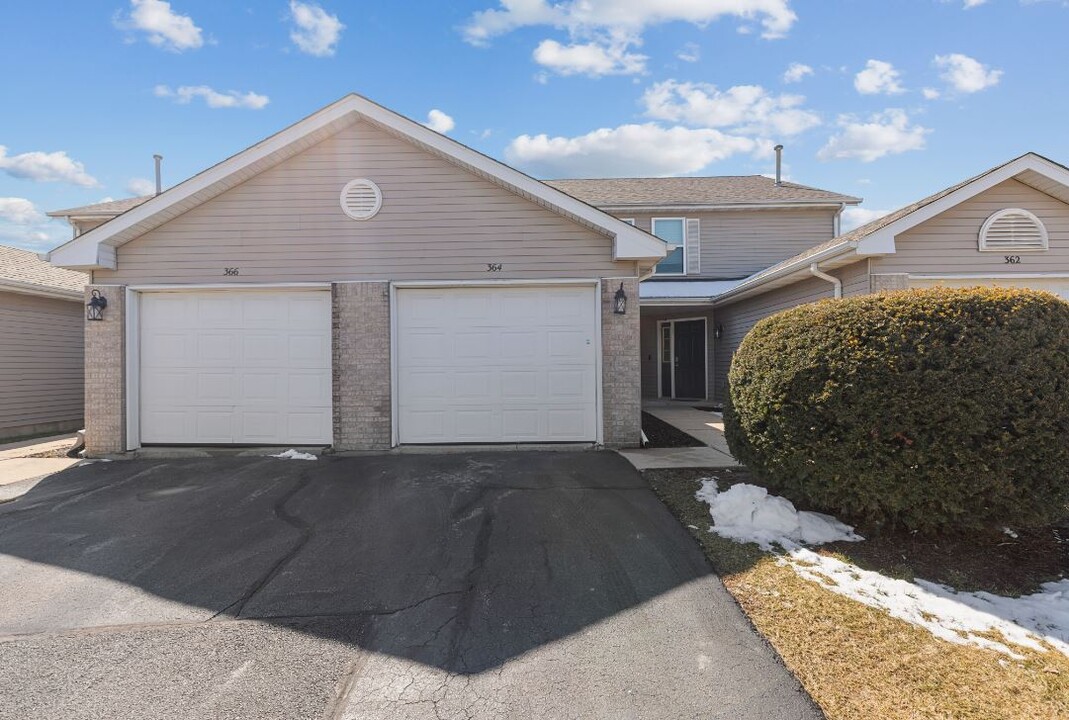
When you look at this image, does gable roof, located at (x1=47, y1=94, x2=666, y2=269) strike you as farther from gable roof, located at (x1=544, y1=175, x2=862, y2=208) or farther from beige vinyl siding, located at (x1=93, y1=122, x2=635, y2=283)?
gable roof, located at (x1=544, y1=175, x2=862, y2=208)

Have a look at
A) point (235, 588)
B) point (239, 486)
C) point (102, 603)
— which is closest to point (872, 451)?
point (235, 588)

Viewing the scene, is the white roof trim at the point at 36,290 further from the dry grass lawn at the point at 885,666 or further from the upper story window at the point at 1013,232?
the upper story window at the point at 1013,232

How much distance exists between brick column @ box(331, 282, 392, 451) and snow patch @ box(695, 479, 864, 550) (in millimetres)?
4894

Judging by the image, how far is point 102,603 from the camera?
3.44 meters

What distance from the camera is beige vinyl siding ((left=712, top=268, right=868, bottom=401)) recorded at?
8914mm

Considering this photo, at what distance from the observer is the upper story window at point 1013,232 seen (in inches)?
316

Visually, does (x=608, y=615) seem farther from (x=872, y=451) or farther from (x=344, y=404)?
(x=344, y=404)

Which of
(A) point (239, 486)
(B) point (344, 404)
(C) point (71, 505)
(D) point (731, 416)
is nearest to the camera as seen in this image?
(D) point (731, 416)

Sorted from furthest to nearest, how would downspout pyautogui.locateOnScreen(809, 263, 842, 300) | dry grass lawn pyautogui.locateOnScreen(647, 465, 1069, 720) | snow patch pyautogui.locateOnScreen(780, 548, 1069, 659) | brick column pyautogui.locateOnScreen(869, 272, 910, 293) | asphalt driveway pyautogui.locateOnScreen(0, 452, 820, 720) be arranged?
downspout pyautogui.locateOnScreen(809, 263, 842, 300) → brick column pyautogui.locateOnScreen(869, 272, 910, 293) → snow patch pyautogui.locateOnScreen(780, 548, 1069, 659) → asphalt driveway pyautogui.locateOnScreen(0, 452, 820, 720) → dry grass lawn pyautogui.locateOnScreen(647, 465, 1069, 720)

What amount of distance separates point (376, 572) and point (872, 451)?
3776 mm

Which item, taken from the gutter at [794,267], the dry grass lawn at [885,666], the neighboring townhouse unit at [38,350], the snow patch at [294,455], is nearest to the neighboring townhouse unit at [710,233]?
the gutter at [794,267]

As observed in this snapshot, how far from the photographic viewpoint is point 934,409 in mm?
3693

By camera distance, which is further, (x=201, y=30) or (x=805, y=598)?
(x=201, y=30)

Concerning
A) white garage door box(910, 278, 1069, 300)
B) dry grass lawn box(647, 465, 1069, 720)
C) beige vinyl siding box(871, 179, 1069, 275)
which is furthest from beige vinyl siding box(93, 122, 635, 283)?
dry grass lawn box(647, 465, 1069, 720)
